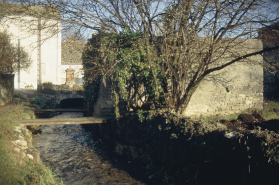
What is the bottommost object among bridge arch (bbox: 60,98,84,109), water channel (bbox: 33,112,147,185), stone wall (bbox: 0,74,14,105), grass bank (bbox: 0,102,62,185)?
water channel (bbox: 33,112,147,185)

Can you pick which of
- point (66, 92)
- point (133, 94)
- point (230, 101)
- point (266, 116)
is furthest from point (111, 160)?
point (66, 92)

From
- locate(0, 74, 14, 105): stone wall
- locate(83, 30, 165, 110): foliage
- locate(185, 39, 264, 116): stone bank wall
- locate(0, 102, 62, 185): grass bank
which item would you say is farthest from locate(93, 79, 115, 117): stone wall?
locate(0, 74, 14, 105): stone wall

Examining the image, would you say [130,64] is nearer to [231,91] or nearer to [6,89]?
[231,91]

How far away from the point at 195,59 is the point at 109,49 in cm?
345

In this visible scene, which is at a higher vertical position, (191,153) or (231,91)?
(231,91)

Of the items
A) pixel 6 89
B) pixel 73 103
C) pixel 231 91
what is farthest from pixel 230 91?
pixel 73 103

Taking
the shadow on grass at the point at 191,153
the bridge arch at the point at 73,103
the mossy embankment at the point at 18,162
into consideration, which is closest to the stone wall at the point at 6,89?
the mossy embankment at the point at 18,162

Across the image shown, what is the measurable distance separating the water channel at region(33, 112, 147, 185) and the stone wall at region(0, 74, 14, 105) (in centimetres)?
386

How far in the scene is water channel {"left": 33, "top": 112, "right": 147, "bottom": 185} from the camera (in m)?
8.28

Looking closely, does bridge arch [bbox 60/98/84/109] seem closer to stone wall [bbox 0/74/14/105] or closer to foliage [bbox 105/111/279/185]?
stone wall [bbox 0/74/14/105]

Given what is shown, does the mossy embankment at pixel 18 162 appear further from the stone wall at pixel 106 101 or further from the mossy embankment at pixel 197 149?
the stone wall at pixel 106 101

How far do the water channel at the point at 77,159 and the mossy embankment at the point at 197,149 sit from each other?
87cm

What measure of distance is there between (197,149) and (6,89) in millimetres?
14541

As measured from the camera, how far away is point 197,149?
22.6 ft
